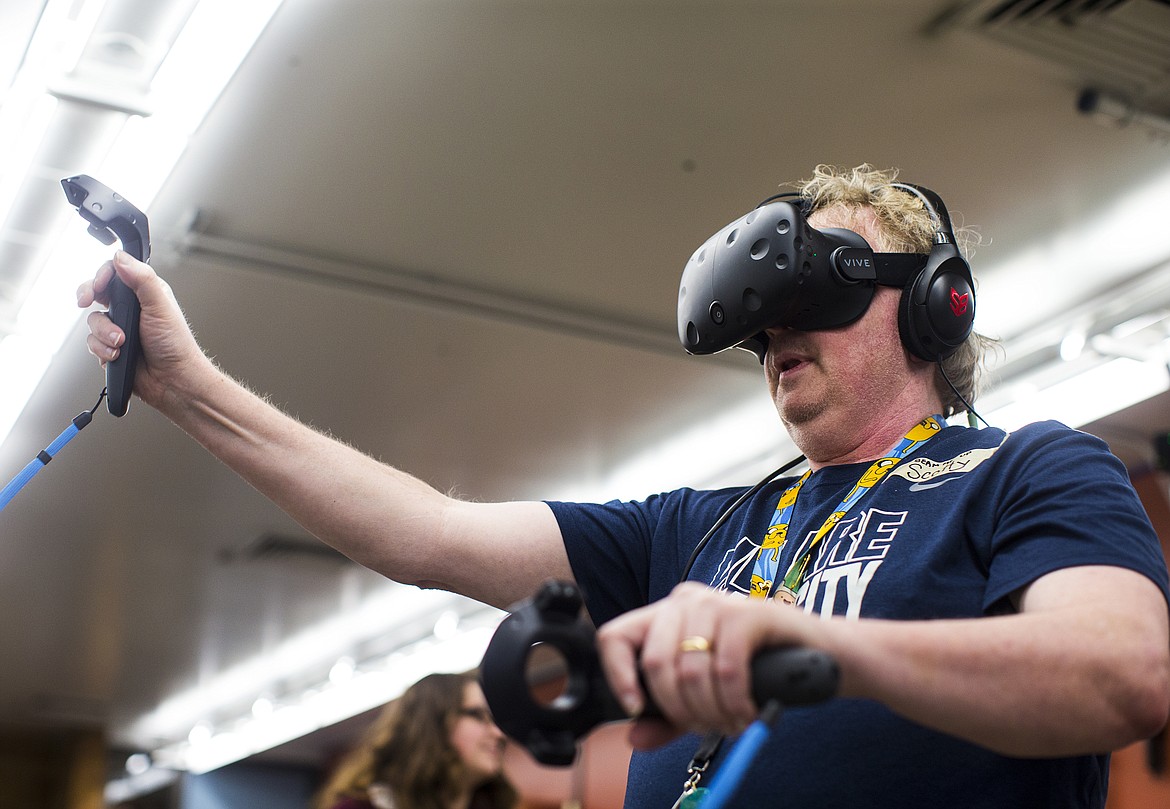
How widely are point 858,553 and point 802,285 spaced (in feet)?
1.11

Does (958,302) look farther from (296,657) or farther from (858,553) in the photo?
(296,657)

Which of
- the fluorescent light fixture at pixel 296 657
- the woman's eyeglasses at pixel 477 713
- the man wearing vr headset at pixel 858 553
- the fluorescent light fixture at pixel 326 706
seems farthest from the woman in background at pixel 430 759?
the fluorescent light fixture at pixel 296 657

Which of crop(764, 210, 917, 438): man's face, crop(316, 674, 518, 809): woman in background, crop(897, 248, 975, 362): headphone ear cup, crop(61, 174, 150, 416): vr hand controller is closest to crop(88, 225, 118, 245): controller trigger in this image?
crop(61, 174, 150, 416): vr hand controller

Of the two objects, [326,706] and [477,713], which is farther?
[326,706]

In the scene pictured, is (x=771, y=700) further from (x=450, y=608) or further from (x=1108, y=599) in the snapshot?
(x=450, y=608)

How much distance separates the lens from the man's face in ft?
5.19

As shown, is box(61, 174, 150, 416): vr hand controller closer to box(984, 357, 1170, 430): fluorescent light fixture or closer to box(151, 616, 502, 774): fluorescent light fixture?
box(984, 357, 1170, 430): fluorescent light fixture

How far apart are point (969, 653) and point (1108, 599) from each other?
0.17m

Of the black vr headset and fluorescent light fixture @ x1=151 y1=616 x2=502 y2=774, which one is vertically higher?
fluorescent light fixture @ x1=151 y1=616 x2=502 y2=774

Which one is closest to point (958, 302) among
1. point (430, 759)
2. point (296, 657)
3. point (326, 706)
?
point (430, 759)

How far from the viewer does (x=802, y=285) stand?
4.95 ft

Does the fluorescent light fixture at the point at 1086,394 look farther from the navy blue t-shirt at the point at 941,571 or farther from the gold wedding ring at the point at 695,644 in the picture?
the gold wedding ring at the point at 695,644

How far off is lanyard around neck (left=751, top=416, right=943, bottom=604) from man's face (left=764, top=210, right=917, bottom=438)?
65mm

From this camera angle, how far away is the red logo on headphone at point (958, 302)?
1.61 m
